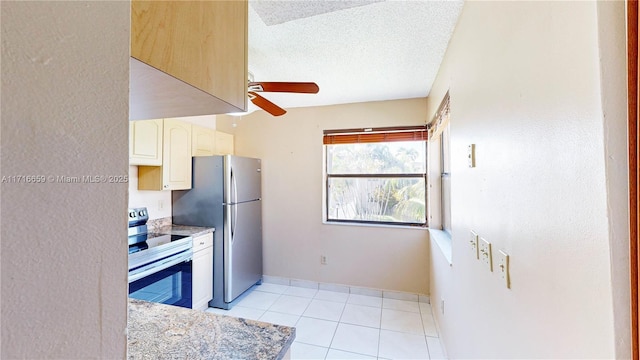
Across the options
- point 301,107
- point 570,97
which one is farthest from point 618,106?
point 301,107

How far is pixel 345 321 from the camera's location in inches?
97.0

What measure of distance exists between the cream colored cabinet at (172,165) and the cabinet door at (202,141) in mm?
67

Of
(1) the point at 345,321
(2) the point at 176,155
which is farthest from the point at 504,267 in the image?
(2) the point at 176,155

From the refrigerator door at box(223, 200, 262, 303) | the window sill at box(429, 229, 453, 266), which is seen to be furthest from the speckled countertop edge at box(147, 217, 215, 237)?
the window sill at box(429, 229, 453, 266)

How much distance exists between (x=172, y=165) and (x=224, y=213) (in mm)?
677

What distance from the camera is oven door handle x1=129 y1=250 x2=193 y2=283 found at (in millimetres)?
1857

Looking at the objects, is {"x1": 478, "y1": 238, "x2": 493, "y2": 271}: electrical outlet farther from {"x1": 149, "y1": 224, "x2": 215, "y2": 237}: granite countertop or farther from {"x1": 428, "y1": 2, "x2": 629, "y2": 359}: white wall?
{"x1": 149, "y1": 224, "x2": 215, "y2": 237}: granite countertop

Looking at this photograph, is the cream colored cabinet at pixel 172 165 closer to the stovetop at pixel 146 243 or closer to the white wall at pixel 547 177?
the stovetop at pixel 146 243

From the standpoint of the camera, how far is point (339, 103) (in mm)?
3066

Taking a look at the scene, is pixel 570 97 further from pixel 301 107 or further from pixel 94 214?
pixel 301 107

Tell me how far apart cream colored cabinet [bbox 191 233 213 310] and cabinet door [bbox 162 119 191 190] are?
594 mm

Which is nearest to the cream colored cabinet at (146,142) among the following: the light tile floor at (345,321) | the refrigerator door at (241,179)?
the refrigerator door at (241,179)

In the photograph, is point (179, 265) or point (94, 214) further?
point (179, 265)

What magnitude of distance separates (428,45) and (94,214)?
6.53 ft
